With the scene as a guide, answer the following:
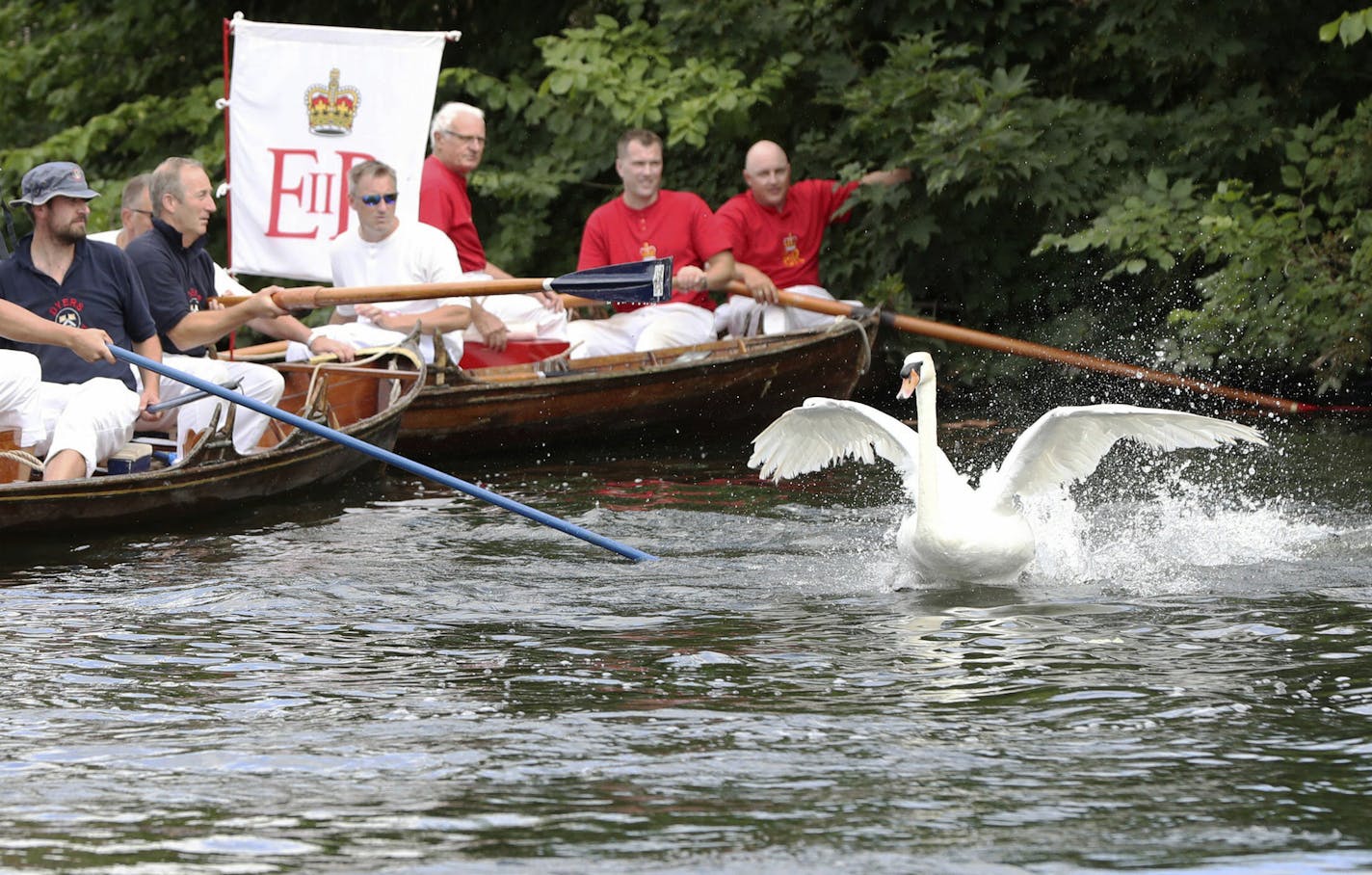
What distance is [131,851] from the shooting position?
3.99 m

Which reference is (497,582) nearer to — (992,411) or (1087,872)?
(1087,872)

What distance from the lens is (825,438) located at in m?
7.64

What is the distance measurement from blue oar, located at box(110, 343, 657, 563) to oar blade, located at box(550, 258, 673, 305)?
147cm

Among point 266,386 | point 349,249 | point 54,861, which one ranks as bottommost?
point 54,861

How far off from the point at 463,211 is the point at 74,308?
11.7ft

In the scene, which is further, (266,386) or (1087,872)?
(266,386)

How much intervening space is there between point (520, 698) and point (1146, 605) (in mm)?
2189

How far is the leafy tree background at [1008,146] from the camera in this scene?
34.7 ft

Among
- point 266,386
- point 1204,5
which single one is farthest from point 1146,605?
point 1204,5

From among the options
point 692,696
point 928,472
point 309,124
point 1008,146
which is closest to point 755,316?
point 1008,146

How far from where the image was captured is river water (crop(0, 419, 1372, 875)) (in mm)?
4059

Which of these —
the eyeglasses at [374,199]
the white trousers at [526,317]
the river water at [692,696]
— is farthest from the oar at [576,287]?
the white trousers at [526,317]

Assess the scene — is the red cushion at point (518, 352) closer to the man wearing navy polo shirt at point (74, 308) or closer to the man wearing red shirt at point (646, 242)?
the man wearing red shirt at point (646, 242)

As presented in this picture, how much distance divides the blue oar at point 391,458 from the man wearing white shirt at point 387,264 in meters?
1.90
